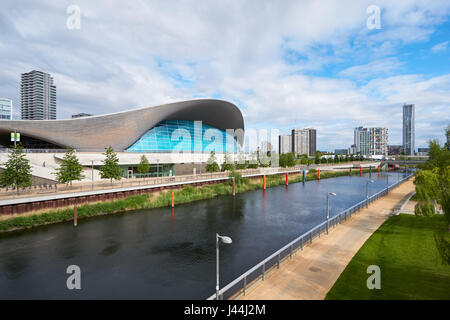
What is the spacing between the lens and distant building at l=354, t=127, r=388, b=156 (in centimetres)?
16025

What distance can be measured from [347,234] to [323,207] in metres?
13.7

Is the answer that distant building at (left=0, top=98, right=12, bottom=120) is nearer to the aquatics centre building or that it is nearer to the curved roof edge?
the aquatics centre building

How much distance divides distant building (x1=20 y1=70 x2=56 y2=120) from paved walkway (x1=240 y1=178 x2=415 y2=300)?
206673 millimetres

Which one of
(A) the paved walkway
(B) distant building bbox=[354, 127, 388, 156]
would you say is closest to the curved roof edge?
(A) the paved walkway

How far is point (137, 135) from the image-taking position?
4316 cm

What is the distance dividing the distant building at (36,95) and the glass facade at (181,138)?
165 m

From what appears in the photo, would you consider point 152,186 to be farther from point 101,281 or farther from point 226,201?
point 101,281

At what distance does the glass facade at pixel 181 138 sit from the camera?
4542cm

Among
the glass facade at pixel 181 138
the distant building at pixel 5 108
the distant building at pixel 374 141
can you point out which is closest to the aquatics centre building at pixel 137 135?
the glass facade at pixel 181 138

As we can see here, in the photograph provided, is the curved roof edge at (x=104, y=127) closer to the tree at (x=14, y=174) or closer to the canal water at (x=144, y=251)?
the tree at (x=14, y=174)

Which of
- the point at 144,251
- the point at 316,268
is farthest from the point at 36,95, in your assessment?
the point at 316,268

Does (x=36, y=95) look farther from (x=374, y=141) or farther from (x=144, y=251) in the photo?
(x=374, y=141)
